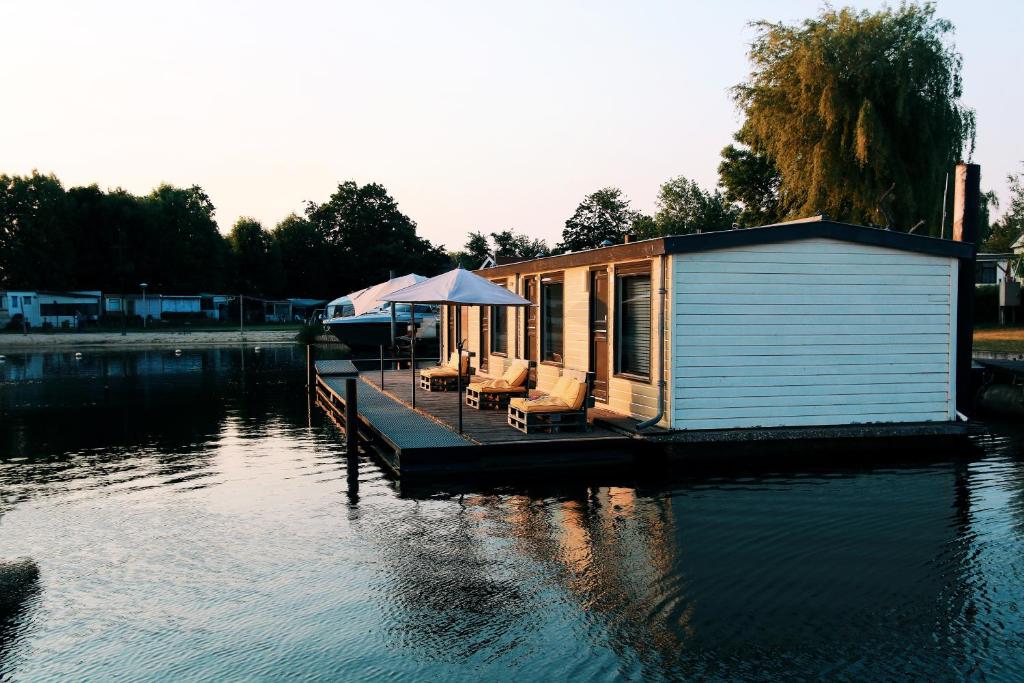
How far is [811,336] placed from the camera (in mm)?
12906

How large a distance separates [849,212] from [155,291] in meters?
58.5

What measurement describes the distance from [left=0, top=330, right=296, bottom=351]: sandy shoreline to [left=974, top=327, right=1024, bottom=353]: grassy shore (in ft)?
134

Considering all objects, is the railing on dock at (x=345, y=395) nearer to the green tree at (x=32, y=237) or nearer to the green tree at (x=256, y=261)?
the green tree at (x=32, y=237)

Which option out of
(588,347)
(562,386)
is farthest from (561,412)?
(588,347)

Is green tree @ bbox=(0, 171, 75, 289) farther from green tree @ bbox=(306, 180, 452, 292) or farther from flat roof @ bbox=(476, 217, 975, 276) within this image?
flat roof @ bbox=(476, 217, 975, 276)

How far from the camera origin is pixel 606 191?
73875mm

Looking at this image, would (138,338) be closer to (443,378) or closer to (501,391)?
(443,378)

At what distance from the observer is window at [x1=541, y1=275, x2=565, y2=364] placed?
1702 centimetres

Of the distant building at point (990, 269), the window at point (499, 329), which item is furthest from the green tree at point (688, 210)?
the window at point (499, 329)

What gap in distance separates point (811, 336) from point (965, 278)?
3.29m

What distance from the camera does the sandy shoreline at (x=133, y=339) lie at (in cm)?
5088

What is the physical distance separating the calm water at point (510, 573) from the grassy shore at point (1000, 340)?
15.0 meters

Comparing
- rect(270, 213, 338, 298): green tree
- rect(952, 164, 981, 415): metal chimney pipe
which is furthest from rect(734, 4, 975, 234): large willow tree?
rect(270, 213, 338, 298): green tree

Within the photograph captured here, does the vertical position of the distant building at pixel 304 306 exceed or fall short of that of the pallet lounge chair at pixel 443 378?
it exceeds it
